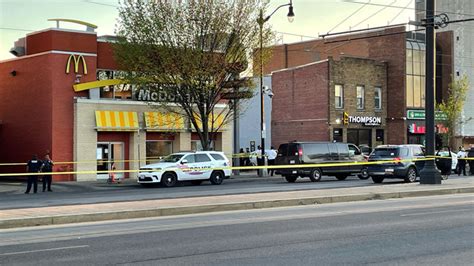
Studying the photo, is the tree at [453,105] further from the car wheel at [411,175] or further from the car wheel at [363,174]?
the car wheel at [411,175]

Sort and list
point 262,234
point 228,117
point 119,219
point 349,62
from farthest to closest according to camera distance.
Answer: point 349,62 → point 228,117 → point 119,219 → point 262,234

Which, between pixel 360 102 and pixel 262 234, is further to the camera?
pixel 360 102

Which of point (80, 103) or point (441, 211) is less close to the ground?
point (80, 103)

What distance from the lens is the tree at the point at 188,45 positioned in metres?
30.5

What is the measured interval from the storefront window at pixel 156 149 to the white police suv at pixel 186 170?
656 cm

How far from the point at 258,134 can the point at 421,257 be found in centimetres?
4134

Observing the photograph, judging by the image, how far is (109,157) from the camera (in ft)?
112

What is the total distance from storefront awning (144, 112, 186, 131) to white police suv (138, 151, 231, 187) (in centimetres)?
571

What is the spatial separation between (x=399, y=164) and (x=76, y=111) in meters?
17.1

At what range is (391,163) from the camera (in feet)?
87.7

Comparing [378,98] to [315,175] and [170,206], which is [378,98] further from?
[170,206]

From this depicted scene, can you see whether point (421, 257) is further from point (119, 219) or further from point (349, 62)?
point (349, 62)

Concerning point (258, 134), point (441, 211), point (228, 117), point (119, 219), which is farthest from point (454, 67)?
point (119, 219)

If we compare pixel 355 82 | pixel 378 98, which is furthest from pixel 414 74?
pixel 355 82
